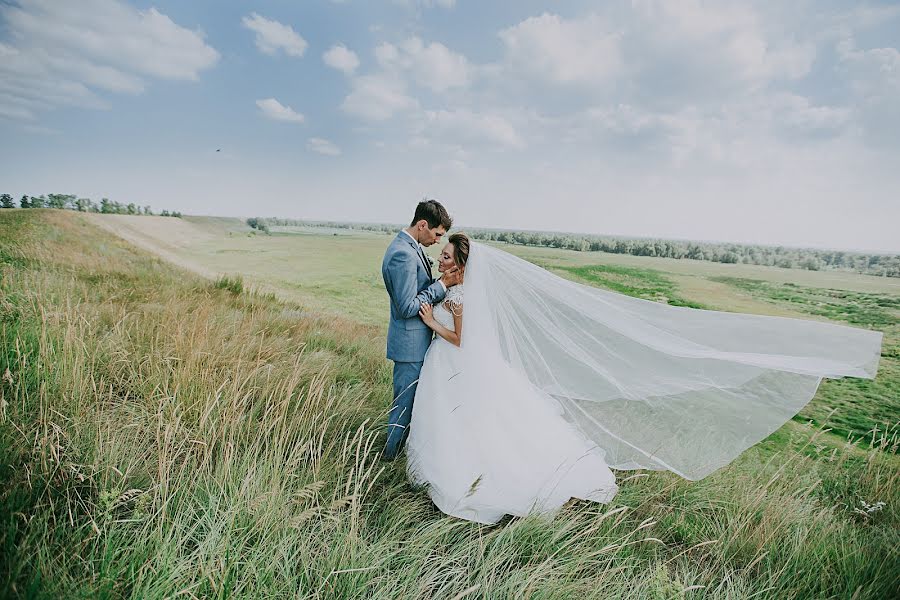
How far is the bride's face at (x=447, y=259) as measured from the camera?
130 inches

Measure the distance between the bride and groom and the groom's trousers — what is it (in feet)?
0.04

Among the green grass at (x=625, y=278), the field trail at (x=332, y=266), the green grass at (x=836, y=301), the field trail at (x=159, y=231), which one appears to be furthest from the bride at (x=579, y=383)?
the field trail at (x=159, y=231)

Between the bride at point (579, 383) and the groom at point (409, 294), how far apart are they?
0.42 feet

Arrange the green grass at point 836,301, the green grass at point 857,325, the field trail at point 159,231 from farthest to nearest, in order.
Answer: the field trail at point 159,231 < the green grass at point 836,301 < the green grass at point 857,325

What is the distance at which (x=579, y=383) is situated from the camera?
353 centimetres

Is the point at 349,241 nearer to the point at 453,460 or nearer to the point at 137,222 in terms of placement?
the point at 137,222

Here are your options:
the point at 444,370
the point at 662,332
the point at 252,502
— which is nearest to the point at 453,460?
the point at 444,370

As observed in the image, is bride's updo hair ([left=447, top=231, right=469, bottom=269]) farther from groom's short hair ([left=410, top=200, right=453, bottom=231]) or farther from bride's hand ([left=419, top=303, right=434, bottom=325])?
bride's hand ([left=419, top=303, right=434, bottom=325])

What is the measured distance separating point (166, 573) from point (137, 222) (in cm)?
3074

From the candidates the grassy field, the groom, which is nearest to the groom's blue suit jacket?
the groom

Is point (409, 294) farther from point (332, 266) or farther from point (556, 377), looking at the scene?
point (332, 266)

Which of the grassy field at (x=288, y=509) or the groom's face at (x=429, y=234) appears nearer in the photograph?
the grassy field at (x=288, y=509)

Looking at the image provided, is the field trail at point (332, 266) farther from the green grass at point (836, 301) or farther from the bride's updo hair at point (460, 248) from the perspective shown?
the bride's updo hair at point (460, 248)

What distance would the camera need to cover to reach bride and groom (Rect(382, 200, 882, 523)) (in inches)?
111
